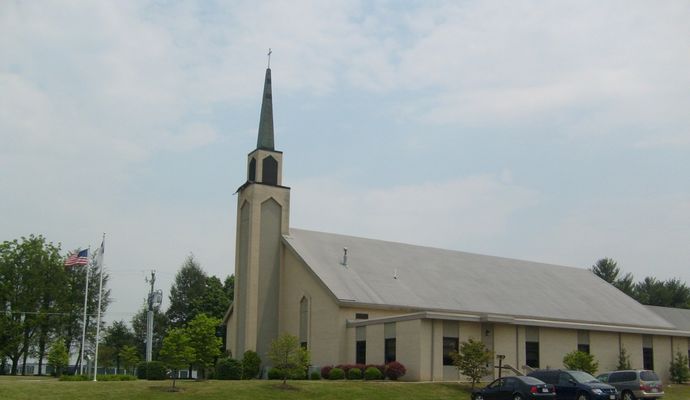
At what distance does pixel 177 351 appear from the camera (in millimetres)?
36719

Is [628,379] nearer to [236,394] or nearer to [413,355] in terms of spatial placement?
[413,355]

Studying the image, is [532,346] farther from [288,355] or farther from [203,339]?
[203,339]

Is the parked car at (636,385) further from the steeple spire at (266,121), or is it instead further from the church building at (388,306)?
the steeple spire at (266,121)

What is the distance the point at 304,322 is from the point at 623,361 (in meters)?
21.9

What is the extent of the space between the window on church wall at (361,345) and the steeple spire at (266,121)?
51.6 feet

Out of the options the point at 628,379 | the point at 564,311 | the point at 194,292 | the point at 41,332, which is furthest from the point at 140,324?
the point at 628,379

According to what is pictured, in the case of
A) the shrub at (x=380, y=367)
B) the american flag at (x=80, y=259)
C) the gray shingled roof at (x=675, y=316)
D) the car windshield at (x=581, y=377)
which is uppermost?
the american flag at (x=80, y=259)

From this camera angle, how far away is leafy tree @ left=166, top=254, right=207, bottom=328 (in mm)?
86425

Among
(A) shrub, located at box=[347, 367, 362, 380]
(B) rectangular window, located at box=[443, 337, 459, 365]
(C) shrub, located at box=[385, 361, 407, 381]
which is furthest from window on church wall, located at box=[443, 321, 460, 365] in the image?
(A) shrub, located at box=[347, 367, 362, 380]

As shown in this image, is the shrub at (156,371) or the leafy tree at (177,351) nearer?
the leafy tree at (177,351)

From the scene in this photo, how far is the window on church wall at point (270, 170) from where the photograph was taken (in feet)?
177

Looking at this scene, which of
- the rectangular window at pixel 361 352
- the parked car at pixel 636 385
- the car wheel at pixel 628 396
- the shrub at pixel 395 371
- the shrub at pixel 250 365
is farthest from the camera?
the shrub at pixel 250 365

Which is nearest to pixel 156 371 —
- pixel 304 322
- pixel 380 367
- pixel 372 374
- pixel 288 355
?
pixel 288 355

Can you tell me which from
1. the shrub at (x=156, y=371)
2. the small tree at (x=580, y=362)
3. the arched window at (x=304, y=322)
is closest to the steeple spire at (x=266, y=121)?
the arched window at (x=304, y=322)
